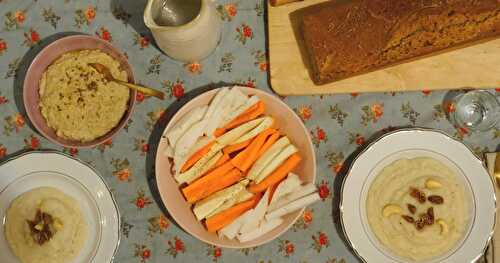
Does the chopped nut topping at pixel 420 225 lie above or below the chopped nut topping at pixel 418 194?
below

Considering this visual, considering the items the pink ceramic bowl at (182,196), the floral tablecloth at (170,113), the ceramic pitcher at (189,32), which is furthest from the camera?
the floral tablecloth at (170,113)

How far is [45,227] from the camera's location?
1479 millimetres

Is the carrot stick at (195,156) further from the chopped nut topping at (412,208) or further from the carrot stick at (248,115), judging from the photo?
the chopped nut topping at (412,208)

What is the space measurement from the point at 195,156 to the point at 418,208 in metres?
0.72

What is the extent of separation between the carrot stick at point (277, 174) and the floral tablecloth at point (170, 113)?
0.48 feet

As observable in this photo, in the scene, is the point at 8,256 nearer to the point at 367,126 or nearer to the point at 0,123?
the point at 0,123

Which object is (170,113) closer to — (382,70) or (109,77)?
(109,77)

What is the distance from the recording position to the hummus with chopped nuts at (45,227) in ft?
4.89

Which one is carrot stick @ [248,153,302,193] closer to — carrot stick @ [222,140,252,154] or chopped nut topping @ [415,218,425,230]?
carrot stick @ [222,140,252,154]

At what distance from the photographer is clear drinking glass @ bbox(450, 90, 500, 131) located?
1580 mm

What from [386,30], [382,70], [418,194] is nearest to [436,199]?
[418,194]

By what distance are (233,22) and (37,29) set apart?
666mm

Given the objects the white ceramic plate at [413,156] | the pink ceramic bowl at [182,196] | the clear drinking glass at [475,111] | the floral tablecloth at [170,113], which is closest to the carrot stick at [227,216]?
the pink ceramic bowl at [182,196]

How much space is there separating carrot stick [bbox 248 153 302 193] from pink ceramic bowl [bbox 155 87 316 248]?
34 mm
